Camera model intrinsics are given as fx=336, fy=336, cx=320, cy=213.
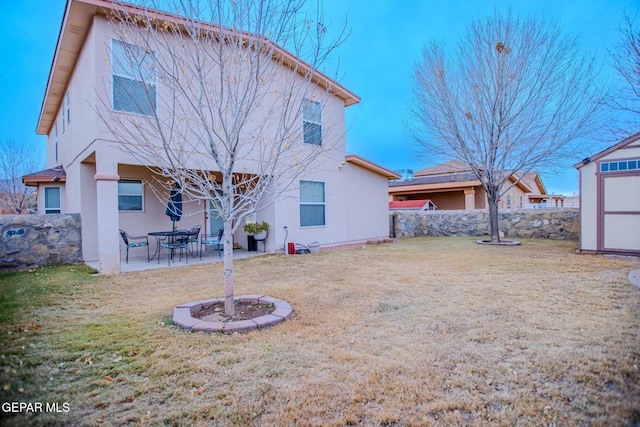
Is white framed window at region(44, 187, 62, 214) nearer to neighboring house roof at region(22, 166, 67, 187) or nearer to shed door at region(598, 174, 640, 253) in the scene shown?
neighboring house roof at region(22, 166, 67, 187)

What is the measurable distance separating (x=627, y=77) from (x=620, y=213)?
331 centimetres

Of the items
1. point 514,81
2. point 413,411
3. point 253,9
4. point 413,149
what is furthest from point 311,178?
point 413,411

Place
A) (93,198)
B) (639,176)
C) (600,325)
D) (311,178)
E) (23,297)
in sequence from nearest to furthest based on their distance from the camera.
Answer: (600,325) → (23,297) → (639,176) → (93,198) → (311,178)

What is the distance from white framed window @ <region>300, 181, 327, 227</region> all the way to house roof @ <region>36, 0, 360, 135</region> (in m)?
3.10

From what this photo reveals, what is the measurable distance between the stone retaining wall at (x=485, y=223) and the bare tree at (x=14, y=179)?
18708mm

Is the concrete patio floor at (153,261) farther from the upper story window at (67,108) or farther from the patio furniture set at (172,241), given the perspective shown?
the upper story window at (67,108)

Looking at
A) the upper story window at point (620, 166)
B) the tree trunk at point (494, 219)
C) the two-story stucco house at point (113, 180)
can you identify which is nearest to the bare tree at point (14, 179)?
the two-story stucco house at point (113, 180)

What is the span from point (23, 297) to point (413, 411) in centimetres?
569

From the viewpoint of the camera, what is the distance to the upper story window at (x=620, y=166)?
7.87 meters

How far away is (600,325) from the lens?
138 inches

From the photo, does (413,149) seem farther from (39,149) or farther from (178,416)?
(39,149)

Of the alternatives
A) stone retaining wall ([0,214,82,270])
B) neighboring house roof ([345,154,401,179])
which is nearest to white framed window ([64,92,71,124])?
stone retaining wall ([0,214,82,270])

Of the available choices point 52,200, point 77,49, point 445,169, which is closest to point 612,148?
point 77,49

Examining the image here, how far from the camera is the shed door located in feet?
Result: 26.0
